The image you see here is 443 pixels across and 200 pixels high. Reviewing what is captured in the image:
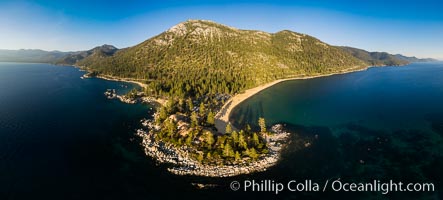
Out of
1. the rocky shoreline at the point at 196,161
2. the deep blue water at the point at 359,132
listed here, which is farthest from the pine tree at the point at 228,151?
the deep blue water at the point at 359,132

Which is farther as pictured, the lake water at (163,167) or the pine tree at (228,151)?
the pine tree at (228,151)

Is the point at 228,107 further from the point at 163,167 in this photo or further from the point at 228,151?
the point at 163,167

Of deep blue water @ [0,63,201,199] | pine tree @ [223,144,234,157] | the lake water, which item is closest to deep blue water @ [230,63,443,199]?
the lake water

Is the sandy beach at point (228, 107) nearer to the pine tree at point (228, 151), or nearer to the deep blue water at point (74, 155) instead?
the pine tree at point (228, 151)

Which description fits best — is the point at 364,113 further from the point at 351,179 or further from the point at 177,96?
the point at 177,96

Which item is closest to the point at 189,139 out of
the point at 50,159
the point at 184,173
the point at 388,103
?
the point at 184,173

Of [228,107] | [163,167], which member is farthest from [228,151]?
[228,107]
